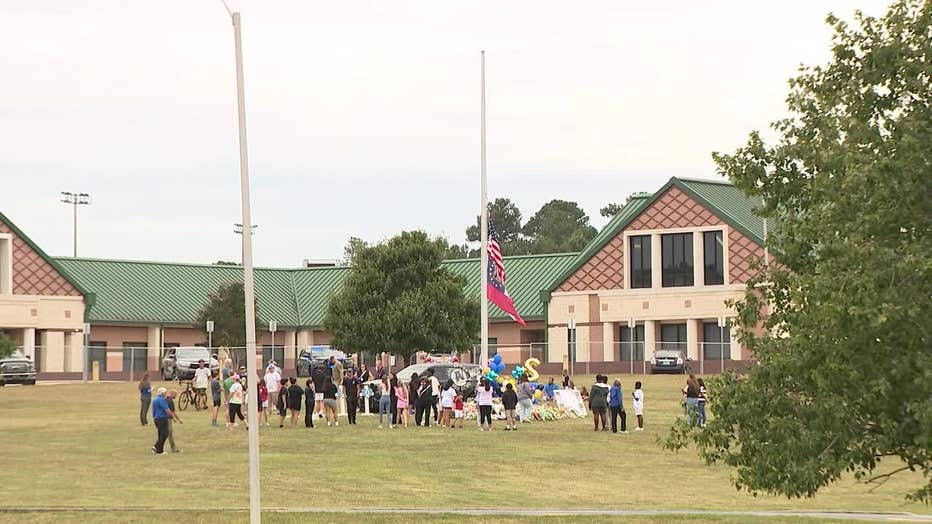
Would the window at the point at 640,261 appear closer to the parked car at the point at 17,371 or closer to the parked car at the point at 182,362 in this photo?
the parked car at the point at 182,362

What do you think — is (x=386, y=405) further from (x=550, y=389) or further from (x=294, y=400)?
(x=550, y=389)

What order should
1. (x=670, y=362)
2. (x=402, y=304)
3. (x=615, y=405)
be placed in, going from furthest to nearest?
1. (x=402, y=304)
2. (x=670, y=362)
3. (x=615, y=405)

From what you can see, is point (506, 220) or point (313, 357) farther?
point (506, 220)

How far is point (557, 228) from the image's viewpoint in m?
142

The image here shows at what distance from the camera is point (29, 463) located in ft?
115

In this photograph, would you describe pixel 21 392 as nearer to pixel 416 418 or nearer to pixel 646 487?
pixel 416 418

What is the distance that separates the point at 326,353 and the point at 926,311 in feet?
186

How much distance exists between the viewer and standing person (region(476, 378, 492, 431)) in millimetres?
41188

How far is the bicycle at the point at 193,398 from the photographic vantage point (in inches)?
1928

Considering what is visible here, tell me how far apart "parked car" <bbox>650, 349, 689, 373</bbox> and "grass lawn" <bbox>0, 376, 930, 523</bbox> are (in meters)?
21.9

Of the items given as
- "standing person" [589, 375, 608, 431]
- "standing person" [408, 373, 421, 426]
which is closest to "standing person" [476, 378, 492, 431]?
"standing person" [408, 373, 421, 426]

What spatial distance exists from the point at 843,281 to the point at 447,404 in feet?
82.5

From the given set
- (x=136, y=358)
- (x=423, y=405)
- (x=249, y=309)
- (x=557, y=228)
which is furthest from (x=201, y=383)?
(x=557, y=228)

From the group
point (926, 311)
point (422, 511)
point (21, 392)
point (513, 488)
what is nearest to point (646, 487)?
point (513, 488)
